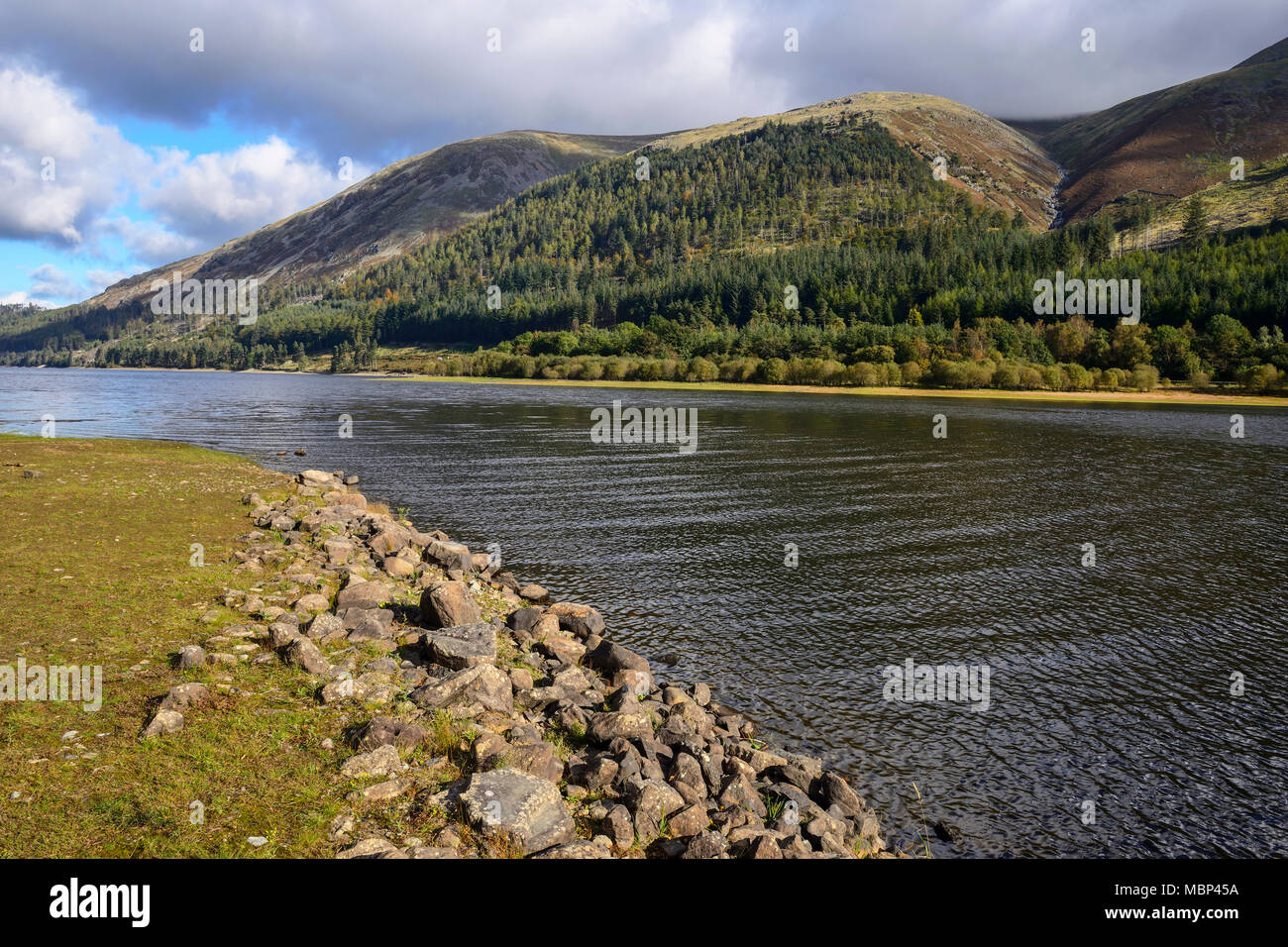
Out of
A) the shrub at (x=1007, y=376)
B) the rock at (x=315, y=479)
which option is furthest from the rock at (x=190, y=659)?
the shrub at (x=1007, y=376)

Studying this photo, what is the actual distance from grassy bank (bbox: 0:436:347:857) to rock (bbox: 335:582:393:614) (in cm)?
248

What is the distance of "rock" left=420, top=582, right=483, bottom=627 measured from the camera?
17594 mm

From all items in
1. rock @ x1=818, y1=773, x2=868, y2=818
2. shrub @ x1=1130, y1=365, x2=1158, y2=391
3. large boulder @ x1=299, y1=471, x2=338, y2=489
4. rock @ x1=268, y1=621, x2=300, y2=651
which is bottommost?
rock @ x1=818, y1=773, x2=868, y2=818

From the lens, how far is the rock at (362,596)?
18.1 m

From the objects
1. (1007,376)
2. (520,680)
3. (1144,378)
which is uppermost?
(1007,376)

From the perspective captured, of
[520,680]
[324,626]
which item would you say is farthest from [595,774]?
[324,626]

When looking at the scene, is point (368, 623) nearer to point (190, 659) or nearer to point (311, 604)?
point (311, 604)

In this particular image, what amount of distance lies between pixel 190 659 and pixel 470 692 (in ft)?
17.9

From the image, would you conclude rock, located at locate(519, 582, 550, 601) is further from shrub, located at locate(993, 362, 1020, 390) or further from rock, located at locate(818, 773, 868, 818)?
shrub, located at locate(993, 362, 1020, 390)

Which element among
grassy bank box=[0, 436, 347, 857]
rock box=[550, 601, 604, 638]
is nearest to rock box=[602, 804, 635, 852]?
grassy bank box=[0, 436, 347, 857]

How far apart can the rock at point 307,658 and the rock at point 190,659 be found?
151 centimetres

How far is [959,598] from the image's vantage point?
2541 cm
